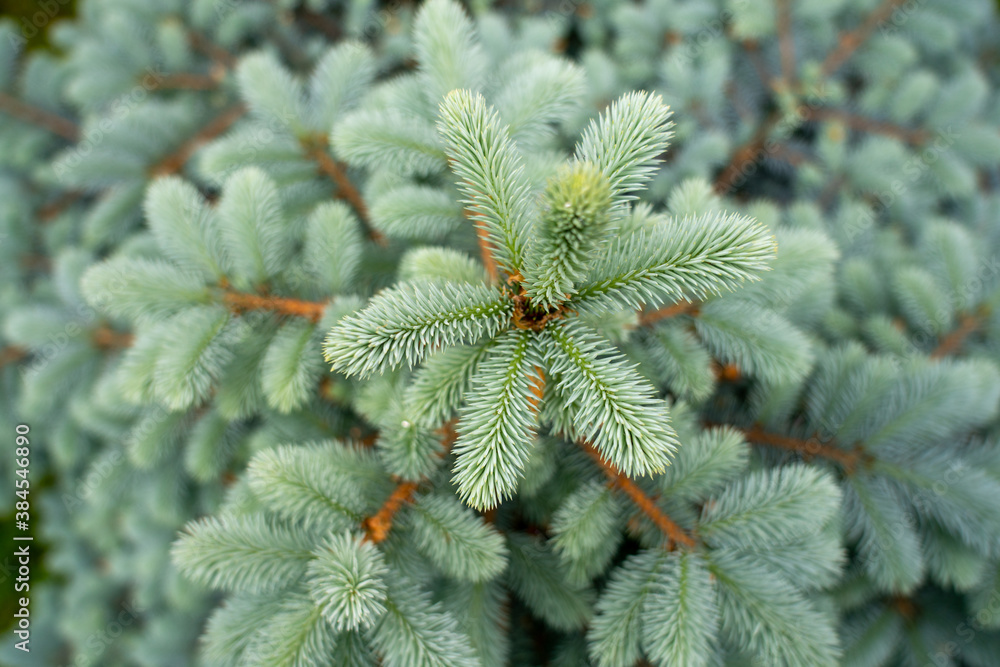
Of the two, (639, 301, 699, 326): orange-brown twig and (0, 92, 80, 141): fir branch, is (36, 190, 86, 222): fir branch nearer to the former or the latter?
(0, 92, 80, 141): fir branch

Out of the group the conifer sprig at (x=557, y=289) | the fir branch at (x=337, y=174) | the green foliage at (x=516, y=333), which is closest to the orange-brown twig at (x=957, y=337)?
the green foliage at (x=516, y=333)

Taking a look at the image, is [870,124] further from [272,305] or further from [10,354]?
[10,354]

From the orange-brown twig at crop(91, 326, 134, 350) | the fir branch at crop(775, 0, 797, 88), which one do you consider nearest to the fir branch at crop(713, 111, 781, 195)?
the fir branch at crop(775, 0, 797, 88)

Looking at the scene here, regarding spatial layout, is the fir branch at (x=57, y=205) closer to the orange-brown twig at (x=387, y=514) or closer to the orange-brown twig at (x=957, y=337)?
the orange-brown twig at (x=387, y=514)

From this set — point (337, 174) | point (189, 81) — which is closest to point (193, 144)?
point (189, 81)

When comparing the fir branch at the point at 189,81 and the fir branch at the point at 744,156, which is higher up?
the fir branch at the point at 189,81

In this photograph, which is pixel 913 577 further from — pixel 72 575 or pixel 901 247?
pixel 72 575
